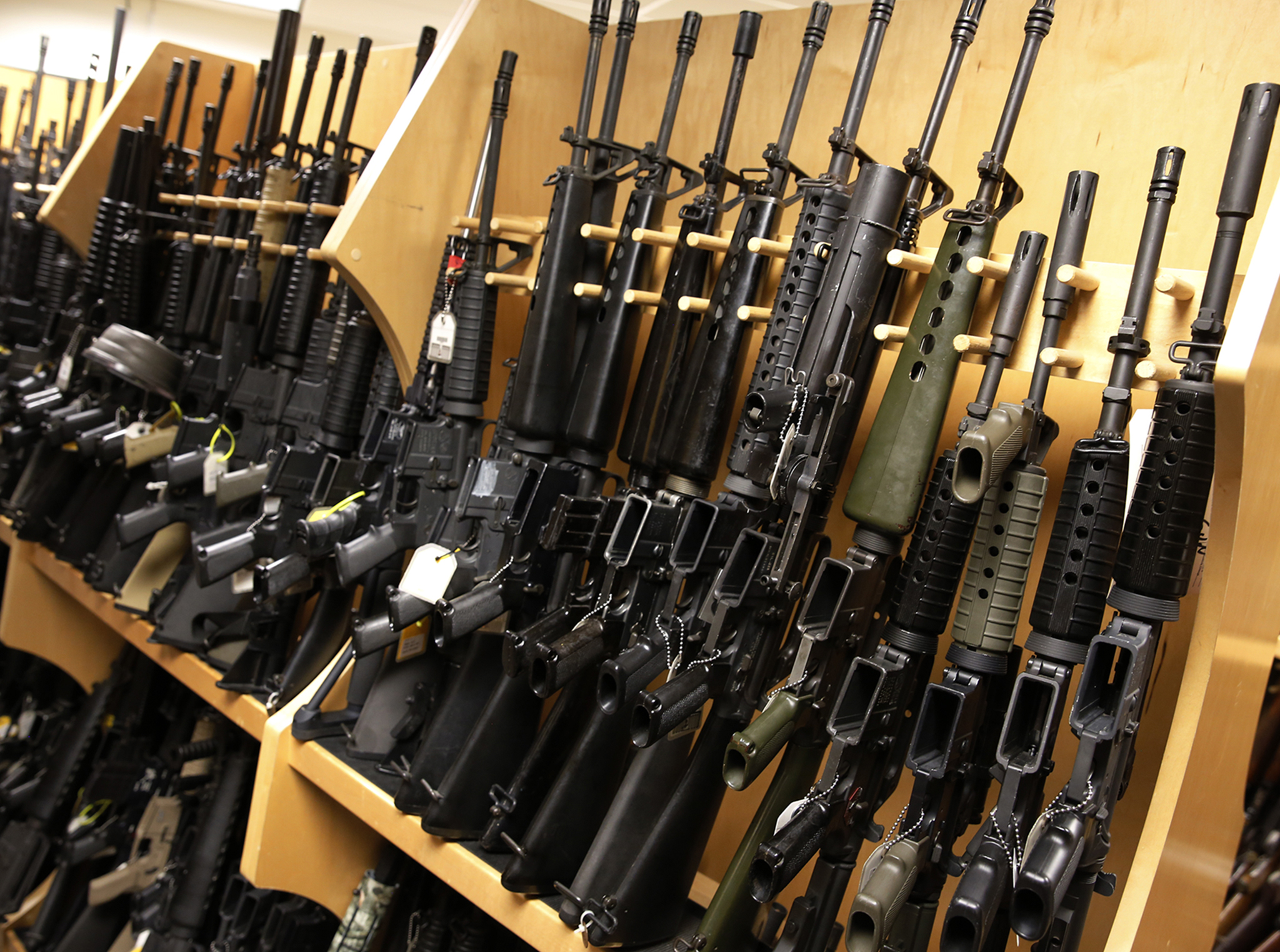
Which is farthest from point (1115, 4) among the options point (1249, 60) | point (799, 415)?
point (799, 415)

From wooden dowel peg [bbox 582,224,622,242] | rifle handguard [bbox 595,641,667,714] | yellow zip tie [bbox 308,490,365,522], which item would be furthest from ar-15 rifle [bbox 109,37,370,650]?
rifle handguard [bbox 595,641,667,714]

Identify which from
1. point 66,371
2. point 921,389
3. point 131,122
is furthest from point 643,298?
point 131,122

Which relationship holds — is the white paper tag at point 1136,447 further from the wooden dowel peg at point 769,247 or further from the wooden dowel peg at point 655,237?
the wooden dowel peg at point 655,237

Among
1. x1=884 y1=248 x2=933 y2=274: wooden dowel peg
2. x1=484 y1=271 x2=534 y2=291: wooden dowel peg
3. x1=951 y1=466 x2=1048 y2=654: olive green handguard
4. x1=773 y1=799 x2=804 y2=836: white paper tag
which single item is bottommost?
x1=773 y1=799 x2=804 y2=836: white paper tag

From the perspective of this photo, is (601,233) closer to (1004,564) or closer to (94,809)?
(1004,564)

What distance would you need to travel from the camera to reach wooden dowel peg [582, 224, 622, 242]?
66.4 inches

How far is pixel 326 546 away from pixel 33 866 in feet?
5.64

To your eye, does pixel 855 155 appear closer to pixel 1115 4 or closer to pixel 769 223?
pixel 769 223

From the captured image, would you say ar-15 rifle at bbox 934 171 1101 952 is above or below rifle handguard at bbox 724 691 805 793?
above

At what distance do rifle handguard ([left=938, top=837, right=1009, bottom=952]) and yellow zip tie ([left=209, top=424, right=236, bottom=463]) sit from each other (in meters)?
1.90

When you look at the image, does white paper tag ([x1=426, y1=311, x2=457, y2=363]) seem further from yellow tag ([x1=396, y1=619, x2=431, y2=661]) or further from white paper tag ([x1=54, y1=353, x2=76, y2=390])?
white paper tag ([x1=54, y1=353, x2=76, y2=390])

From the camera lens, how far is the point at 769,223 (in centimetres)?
148

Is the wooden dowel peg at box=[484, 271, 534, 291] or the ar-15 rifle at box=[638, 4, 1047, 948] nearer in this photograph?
the ar-15 rifle at box=[638, 4, 1047, 948]

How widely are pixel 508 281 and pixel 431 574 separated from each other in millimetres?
574
